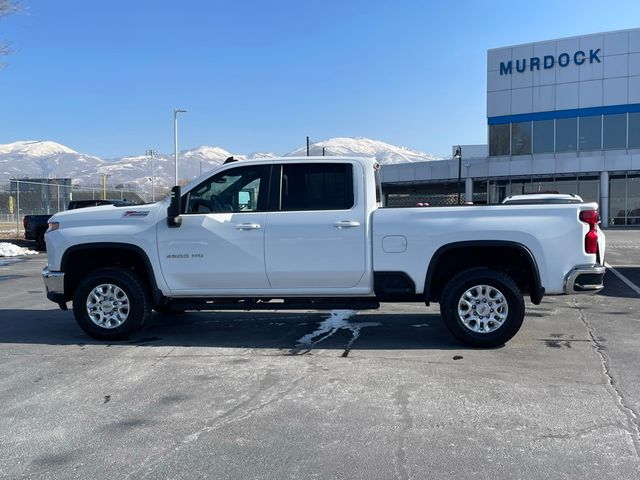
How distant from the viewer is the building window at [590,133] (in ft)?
113

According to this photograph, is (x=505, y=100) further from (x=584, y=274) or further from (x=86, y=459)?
(x=86, y=459)

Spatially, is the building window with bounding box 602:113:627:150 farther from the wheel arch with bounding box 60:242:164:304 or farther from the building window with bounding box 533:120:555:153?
the wheel arch with bounding box 60:242:164:304

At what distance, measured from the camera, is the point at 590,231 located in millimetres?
6172

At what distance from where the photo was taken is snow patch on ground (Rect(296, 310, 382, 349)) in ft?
22.4

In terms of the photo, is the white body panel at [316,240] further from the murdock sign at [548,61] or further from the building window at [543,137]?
the murdock sign at [548,61]

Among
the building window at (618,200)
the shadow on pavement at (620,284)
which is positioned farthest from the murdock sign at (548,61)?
the shadow on pavement at (620,284)

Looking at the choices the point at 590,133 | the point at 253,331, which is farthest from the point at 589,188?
the point at 253,331

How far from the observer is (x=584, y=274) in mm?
6172

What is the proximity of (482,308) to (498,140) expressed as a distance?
109 ft

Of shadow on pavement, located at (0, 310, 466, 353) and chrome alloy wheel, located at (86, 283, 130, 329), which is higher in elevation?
chrome alloy wheel, located at (86, 283, 130, 329)

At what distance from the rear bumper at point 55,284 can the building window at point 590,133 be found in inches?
1353

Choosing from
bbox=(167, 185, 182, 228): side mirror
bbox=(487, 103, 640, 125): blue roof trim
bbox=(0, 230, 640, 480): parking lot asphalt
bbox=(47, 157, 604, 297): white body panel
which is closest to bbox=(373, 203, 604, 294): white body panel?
bbox=(47, 157, 604, 297): white body panel

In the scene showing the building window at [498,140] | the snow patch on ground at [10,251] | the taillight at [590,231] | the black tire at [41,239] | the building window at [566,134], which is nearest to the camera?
the taillight at [590,231]

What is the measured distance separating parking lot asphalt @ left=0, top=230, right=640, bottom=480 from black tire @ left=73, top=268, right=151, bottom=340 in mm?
215
